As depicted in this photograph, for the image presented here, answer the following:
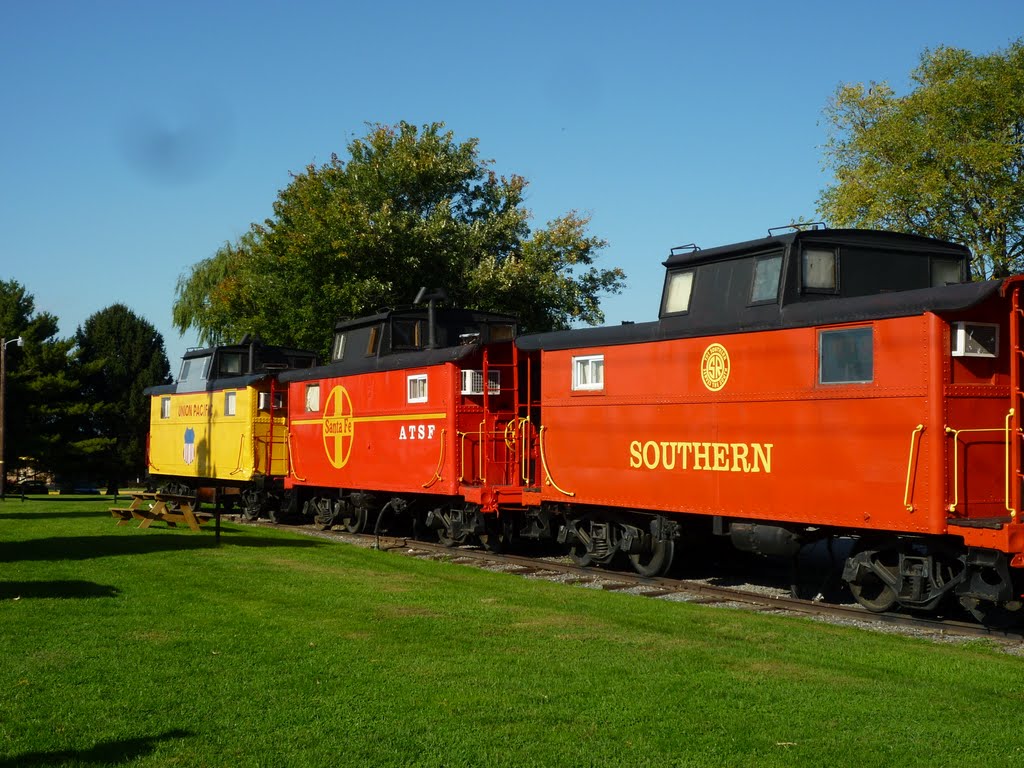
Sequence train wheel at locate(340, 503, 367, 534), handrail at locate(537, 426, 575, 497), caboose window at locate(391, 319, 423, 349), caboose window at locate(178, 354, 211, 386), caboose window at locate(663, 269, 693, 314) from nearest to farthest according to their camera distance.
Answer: caboose window at locate(663, 269, 693, 314) → handrail at locate(537, 426, 575, 497) → caboose window at locate(391, 319, 423, 349) → train wheel at locate(340, 503, 367, 534) → caboose window at locate(178, 354, 211, 386)

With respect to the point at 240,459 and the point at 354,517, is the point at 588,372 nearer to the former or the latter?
the point at 354,517

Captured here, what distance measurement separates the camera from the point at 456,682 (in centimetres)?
848

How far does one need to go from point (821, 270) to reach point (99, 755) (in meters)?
10.7

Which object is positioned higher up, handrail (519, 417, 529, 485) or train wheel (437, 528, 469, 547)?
handrail (519, 417, 529, 485)

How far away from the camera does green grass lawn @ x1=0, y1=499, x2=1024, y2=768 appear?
6.84m

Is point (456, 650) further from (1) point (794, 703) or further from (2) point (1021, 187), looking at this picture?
(2) point (1021, 187)

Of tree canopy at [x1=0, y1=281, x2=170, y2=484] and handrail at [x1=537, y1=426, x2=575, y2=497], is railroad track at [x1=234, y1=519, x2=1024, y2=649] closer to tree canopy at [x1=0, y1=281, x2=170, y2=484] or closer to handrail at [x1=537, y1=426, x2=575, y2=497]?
handrail at [x1=537, y1=426, x2=575, y2=497]

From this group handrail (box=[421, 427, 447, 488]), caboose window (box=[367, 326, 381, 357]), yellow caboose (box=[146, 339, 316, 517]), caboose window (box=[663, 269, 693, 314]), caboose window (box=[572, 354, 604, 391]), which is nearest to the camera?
caboose window (box=[663, 269, 693, 314])

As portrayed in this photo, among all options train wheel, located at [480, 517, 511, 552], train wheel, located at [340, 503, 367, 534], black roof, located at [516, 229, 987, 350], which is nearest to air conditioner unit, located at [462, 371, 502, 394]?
train wheel, located at [480, 517, 511, 552]

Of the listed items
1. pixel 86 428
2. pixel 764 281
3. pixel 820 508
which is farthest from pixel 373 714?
pixel 86 428

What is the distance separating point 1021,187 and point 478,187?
55.0 ft

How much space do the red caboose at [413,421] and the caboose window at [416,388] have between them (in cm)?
4

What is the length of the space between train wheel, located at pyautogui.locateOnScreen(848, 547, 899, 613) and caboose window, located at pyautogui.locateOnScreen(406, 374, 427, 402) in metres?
9.93

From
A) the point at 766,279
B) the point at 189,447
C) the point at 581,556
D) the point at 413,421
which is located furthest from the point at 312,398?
the point at 766,279
